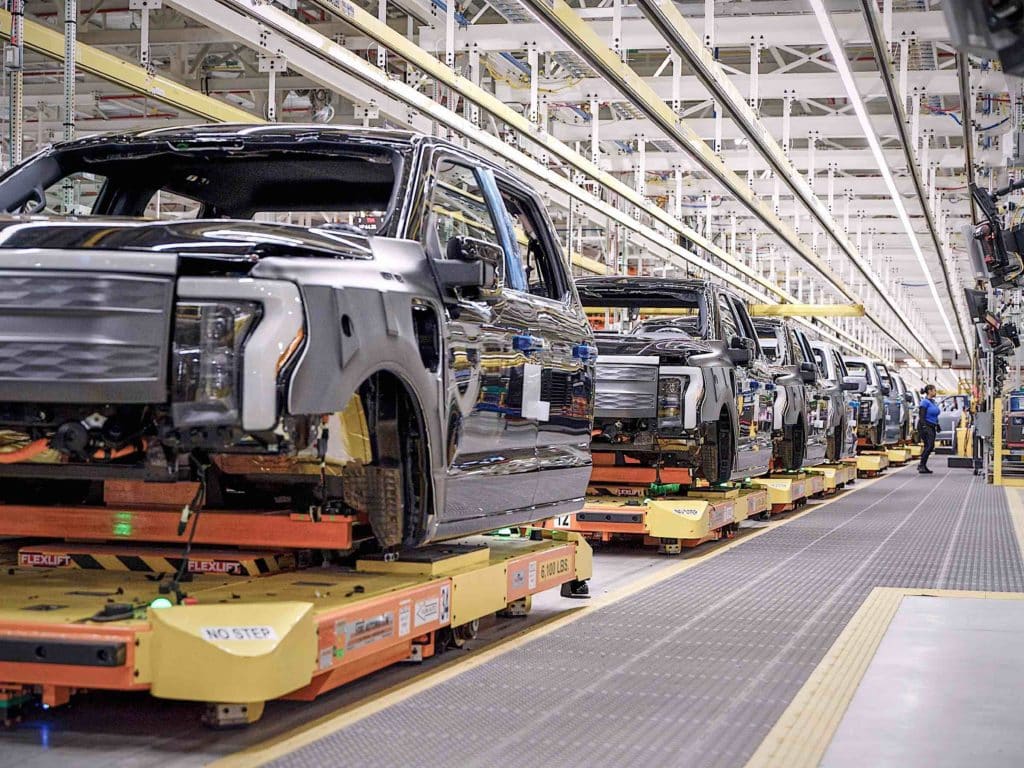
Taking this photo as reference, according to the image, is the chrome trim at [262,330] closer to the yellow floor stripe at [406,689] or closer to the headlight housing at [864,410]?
the yellow floor stripe at [406,689]

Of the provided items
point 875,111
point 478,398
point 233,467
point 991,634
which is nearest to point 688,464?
point 991,634

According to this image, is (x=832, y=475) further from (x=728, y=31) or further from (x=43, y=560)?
(x=43, y=560)

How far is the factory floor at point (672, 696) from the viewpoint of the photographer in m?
3.88

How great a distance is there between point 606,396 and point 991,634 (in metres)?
3.47

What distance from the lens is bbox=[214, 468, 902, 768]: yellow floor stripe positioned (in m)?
3.81

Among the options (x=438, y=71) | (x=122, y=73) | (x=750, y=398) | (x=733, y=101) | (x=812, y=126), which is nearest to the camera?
(x=122, y=73)

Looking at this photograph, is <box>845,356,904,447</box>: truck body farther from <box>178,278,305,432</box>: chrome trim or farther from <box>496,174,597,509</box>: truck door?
<box>178,278,305,432</box>: chrome trim

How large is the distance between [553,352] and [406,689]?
1861 millimetres

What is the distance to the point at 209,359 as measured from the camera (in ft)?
12.2

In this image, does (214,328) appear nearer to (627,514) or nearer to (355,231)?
(355,231)

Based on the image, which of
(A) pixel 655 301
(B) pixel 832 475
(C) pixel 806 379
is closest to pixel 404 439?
(A) pixel 655 301

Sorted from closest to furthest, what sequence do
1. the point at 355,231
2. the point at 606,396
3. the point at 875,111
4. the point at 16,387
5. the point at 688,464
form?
the point at 16,387
the point at 355,231
the point at 606,396
the point at 688,464
the point at 875,111

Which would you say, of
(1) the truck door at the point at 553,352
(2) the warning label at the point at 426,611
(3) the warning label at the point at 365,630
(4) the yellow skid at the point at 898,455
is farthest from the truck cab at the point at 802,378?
(4) the yellow skid at the point at 898,455

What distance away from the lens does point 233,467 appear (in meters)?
4.75
